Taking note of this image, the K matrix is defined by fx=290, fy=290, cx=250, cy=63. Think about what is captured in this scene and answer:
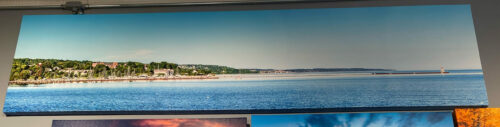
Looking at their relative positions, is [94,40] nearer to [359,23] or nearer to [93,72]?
[93,72]

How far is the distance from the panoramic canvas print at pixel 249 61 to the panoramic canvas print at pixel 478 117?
0.07 meters

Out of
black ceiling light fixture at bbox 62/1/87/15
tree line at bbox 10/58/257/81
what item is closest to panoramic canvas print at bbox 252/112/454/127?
tree line at bbox 10/58/257/81

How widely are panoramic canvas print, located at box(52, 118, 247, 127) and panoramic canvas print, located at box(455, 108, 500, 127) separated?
1477 mm

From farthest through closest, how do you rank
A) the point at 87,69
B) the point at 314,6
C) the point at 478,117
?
the point at 314,6 < the point at 87,69 < the point at 478,117

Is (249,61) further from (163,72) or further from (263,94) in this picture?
(163,72)

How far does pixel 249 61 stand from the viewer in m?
2.21

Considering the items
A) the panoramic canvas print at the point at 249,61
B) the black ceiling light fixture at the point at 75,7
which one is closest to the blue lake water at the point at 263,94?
the panoramic canvas print at the point at 249,61

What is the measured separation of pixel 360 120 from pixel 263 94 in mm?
703

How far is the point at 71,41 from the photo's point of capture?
231 centimetres

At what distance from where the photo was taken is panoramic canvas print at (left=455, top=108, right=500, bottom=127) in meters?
1.96

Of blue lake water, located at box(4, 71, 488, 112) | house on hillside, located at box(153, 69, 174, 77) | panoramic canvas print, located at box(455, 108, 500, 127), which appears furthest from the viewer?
house on hillside, located at box(153, 69, 174, 77)

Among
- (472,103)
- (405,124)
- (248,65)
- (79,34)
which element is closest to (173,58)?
(248,65)

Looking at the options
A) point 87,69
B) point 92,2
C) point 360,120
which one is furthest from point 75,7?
point 360,120

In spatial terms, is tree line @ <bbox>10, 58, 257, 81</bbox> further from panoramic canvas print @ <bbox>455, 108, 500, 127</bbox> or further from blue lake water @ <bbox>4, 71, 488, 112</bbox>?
panoramic canvas print @ <bbox>455, 108, 500, 127</bbox>
